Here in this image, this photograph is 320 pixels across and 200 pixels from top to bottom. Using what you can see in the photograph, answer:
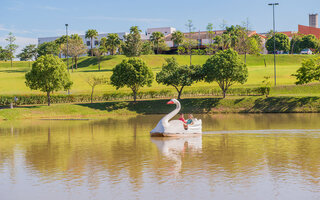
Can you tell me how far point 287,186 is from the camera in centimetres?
1788

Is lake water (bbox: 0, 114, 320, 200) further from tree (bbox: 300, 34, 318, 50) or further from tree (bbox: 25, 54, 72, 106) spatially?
tree (bbox: 300, 34, 318, 50)

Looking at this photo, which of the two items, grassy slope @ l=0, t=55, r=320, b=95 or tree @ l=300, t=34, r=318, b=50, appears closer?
grassy slope @ l=0, t=55, r=320, b=95

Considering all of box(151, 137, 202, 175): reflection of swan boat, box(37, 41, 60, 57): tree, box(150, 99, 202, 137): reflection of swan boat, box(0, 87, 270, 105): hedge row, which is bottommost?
box(151, 137, 202, 175): reflection of swan boat

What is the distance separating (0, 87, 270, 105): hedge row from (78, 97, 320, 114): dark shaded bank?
6.97 m

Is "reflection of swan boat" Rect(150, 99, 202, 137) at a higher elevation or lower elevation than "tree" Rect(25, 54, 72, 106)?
lower

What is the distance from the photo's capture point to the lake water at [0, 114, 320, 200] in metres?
17.4

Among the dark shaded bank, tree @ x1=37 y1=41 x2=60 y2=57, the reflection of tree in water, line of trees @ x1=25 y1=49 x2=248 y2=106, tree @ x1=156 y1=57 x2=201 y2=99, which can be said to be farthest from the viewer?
tree @ x1=37 y1=41 x2=60 y2=57

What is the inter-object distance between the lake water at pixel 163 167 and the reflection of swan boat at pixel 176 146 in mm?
63

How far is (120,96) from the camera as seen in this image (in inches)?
3260

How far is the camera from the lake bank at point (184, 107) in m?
66.3

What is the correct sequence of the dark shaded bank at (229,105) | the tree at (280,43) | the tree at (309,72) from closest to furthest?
the dark shaded bank at (229,105) < the tree at (309,72) < the tree at (280,43)

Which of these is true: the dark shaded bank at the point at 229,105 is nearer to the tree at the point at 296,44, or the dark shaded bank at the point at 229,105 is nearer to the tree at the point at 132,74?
the tree at the point at 132,74

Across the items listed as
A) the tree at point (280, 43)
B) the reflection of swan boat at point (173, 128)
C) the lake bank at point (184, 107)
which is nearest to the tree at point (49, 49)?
the tree at point (280, 43)

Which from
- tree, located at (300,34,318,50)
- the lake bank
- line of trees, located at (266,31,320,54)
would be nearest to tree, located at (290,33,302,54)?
line of trees, located at (266,31,320,54)
